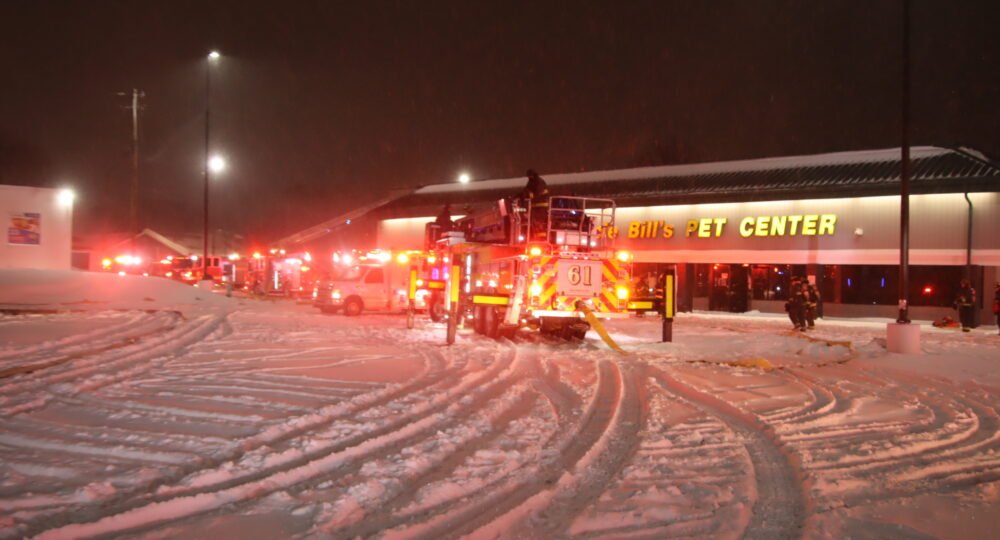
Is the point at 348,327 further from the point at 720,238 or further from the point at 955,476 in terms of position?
the point at 720,238

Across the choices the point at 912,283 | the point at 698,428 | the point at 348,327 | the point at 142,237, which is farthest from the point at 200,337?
the point at 142,237

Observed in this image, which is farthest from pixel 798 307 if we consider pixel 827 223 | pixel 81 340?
pixel 81 340

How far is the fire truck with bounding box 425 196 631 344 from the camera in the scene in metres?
15.8

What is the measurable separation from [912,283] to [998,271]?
122 inches

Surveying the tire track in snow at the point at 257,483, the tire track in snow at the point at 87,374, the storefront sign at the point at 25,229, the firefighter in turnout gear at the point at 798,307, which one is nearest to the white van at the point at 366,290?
the tire track in snow at the point at 87,374

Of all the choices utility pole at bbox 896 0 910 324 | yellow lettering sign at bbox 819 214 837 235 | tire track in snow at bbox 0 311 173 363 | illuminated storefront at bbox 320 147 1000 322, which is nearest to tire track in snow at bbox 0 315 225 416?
tire track in snow at bbox 0 311 173 363

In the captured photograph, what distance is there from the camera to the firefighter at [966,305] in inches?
958

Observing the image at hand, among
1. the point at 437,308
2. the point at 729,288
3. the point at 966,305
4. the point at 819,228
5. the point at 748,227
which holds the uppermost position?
the point at 748,227

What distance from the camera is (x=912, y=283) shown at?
102 feet

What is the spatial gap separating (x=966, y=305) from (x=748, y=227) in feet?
36.2

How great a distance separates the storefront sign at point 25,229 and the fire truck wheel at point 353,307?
14733mm

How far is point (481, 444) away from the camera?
6953 mm

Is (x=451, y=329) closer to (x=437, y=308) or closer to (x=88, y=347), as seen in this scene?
(x=88, y=347)

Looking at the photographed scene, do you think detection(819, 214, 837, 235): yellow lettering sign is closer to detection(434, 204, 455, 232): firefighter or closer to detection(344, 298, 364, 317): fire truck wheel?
detection(434, 204, 455, 232): firefighter
